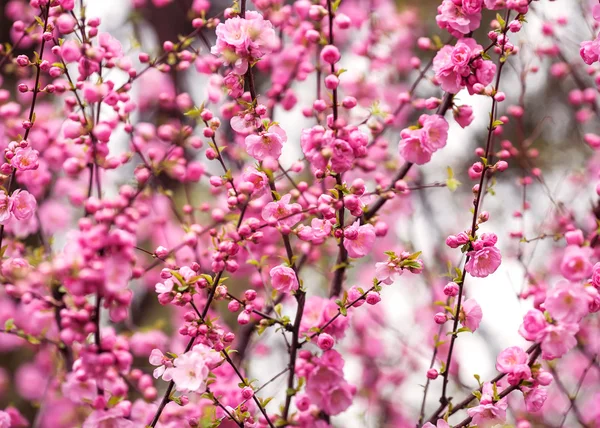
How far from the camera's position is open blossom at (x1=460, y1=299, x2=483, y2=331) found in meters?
1.21

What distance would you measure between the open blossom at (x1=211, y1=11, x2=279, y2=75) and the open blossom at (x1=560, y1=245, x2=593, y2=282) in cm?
63

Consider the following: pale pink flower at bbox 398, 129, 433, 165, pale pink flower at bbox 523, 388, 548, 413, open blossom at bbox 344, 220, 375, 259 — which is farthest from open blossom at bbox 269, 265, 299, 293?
pale pink flower at bbox 523, 388, 548, 413

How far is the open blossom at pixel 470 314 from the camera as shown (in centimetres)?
121

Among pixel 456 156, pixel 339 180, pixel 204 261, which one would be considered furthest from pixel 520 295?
pixel 456 156

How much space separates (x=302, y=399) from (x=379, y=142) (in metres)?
0.73

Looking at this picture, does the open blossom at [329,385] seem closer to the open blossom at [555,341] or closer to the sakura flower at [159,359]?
the sakura flower at [159,359]

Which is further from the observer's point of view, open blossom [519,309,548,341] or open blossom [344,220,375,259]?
open blossom [344,220,375,259]

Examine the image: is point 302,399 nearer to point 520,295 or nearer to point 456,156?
point 520,295

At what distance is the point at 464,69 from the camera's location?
3.96 feet

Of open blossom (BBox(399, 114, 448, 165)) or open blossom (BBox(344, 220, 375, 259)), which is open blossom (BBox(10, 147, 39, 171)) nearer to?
open blossom (BBox(344, 220, 375, 259))

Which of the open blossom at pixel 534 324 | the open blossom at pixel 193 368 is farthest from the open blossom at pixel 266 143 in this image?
the open blossom at pixel 534 324

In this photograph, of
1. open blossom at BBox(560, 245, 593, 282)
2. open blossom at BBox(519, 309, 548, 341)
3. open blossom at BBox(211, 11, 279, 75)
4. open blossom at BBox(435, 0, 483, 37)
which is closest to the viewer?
open blossom at BBox(560, 245, 593, 282)

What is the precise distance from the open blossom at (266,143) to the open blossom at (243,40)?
12 centimetres

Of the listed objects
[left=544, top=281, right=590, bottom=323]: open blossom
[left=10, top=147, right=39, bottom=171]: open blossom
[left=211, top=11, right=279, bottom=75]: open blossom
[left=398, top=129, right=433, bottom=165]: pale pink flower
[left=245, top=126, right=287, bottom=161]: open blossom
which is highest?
[left=211, top=11, right=279, bottom=75]: open blossom
